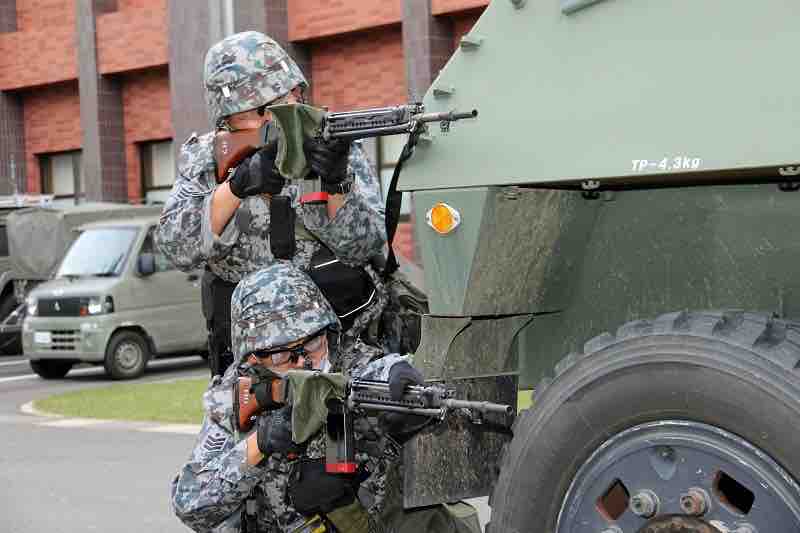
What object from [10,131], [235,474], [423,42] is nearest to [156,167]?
[10,131]

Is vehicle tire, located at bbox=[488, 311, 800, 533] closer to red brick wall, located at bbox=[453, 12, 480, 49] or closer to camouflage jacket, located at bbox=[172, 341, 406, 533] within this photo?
camouflage jacket, located at bbox=[172, 341, 406, 533]

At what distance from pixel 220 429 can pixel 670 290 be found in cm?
149

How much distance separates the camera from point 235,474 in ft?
12.4

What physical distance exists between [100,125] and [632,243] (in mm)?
23169

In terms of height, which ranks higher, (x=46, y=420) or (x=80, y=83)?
(x=80, y=83)

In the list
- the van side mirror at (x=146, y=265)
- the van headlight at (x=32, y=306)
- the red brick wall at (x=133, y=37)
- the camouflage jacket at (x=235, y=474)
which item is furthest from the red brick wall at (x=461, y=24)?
the camouflage jacket at (x=235, y=474)

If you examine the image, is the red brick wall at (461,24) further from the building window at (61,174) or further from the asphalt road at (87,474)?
the building window at (61,174)

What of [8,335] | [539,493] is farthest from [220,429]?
[8,335]

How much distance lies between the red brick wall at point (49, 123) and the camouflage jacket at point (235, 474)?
23.6m

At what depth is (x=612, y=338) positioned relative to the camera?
2.76 m

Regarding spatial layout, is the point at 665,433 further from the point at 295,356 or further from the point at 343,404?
the point at 295,356

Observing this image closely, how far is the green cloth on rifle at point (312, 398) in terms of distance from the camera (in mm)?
3521

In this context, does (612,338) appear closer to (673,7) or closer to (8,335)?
(673,7)

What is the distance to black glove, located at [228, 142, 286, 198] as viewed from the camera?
384 centimetres
